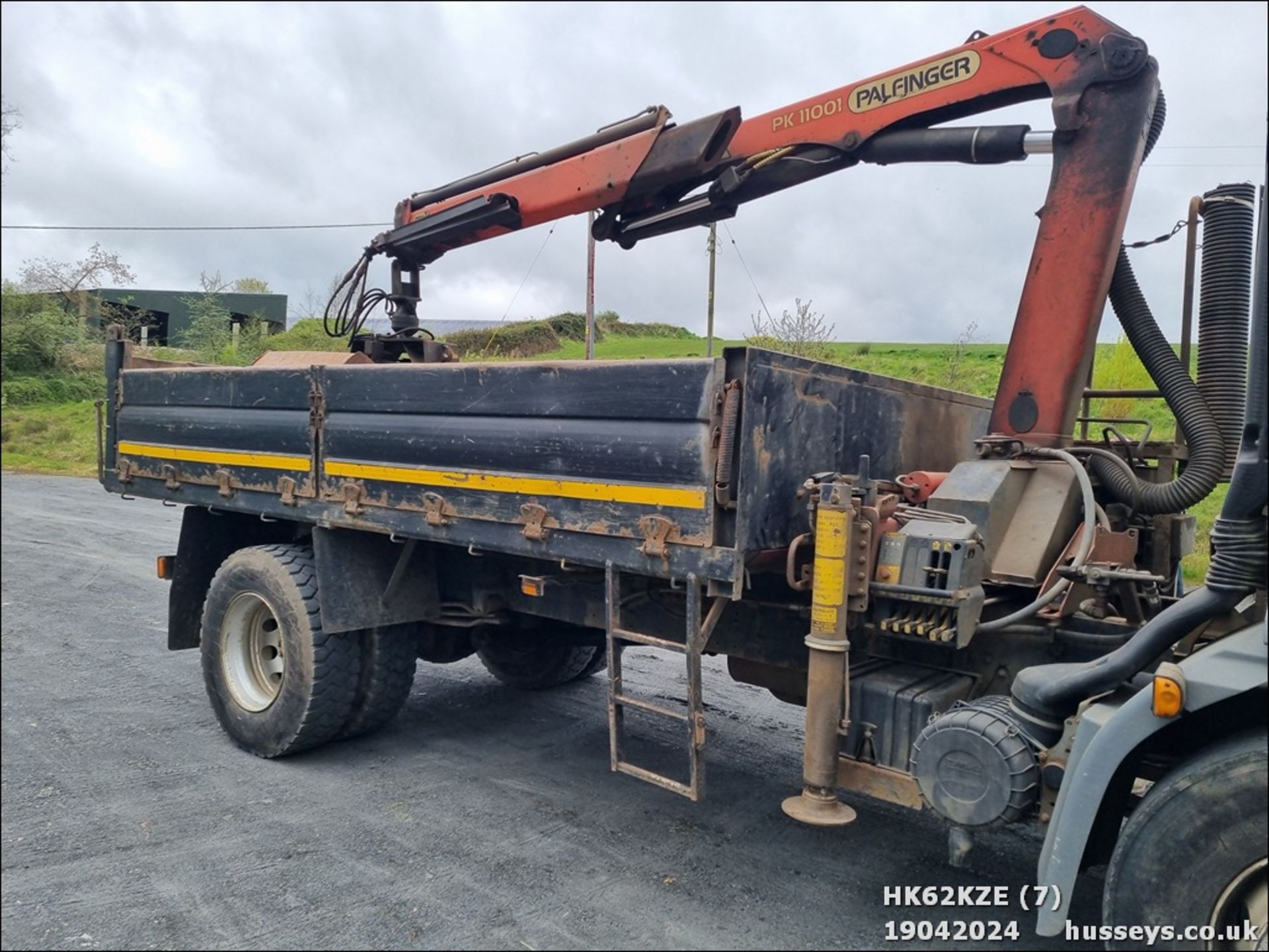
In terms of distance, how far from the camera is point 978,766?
106 inches

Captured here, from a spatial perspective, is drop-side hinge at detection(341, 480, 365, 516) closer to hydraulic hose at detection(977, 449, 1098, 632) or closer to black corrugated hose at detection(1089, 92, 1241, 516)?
hydraulic hose at detection(977, 449, 1098, 632)

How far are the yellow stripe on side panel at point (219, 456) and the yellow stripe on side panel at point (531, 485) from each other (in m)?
0.28

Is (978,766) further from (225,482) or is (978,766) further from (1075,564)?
(225,482)

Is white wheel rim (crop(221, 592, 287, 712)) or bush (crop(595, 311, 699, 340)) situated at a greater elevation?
bush (crop(595, 311, 699, 340))

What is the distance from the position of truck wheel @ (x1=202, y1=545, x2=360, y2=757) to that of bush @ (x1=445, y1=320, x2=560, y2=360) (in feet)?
60.7

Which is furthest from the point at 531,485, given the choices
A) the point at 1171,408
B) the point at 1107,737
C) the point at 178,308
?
the point at 178,308

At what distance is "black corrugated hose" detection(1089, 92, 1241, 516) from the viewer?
3.60 metres

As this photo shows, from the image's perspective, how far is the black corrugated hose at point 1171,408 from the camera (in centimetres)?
360

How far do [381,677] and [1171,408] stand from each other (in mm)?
3931

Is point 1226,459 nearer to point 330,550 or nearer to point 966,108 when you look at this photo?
point 966,108

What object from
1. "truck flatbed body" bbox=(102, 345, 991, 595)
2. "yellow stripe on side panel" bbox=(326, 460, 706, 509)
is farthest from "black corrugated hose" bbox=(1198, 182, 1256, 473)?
"yellow stripe on side panel" bbox=(326, 460, 706, 509)

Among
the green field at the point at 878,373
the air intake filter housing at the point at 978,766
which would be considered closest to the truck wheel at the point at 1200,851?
the air intake filter housing at the point at 978,766

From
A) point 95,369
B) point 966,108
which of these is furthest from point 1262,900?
point 95,369

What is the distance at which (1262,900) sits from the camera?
2146 mm
